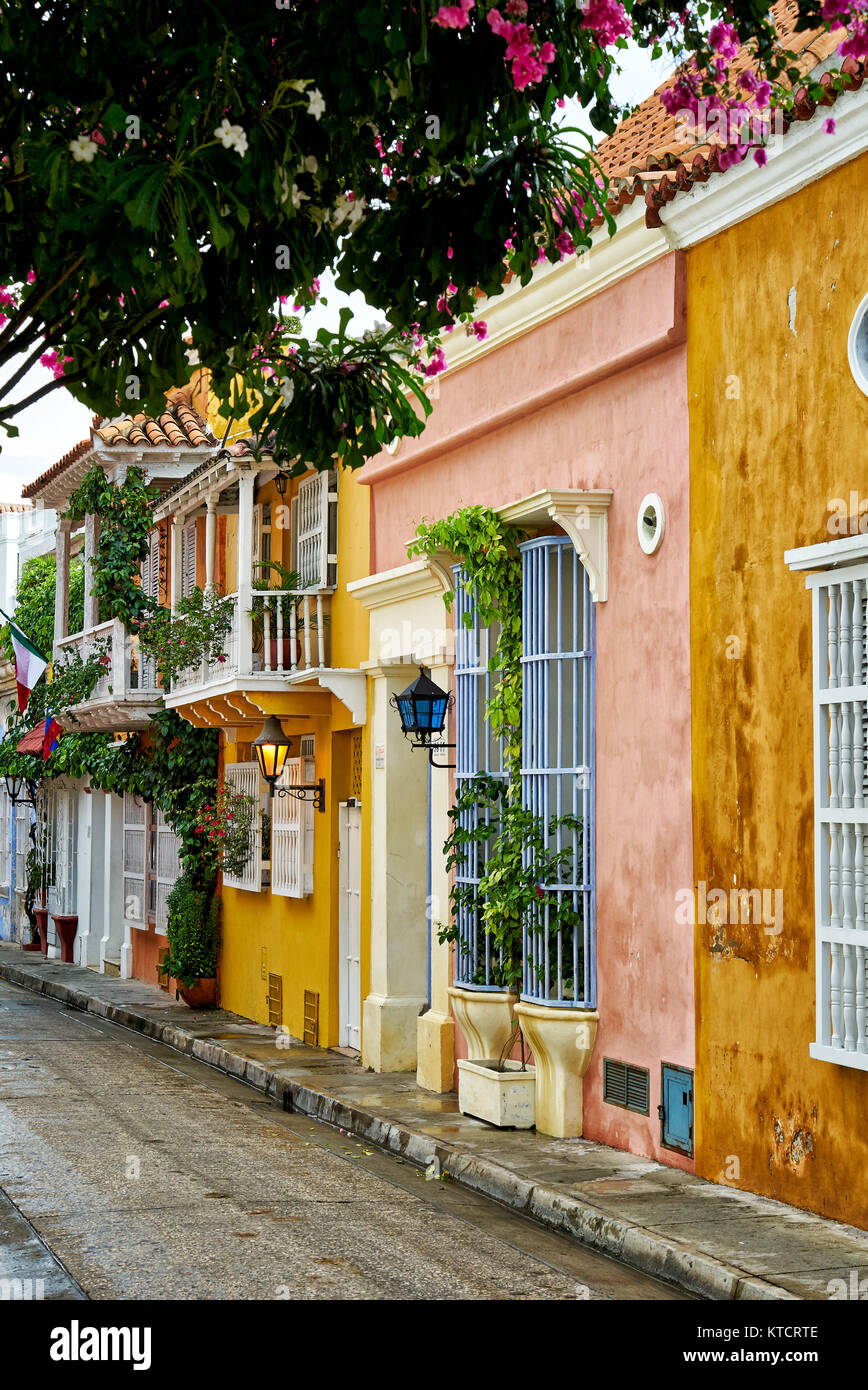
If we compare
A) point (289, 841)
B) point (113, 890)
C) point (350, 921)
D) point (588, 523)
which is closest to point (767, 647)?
point (588, 523)

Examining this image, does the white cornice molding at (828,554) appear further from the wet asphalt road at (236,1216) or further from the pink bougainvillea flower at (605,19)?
the wet asphalt road at (236,1216)

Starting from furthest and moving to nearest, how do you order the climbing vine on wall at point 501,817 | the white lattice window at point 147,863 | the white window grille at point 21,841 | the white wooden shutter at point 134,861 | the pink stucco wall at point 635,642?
the white window grille at point 21,841, the white wooden shutter at point 134,861, the white lattice window at point 147,863, the climbing vine on wall at point 501,817, the pink stucco wall at point 635,642

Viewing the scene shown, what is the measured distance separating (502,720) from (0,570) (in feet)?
102

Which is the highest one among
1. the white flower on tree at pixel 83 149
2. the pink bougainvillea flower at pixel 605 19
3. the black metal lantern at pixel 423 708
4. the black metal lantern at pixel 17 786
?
the pink bougainvillea flower at pixel 605 19

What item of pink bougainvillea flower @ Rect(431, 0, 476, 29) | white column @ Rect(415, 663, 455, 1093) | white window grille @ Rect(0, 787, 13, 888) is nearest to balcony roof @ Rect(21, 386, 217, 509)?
white column @ Rect(415, 663, 455, 1093)

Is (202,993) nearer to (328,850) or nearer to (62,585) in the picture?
(328,850)

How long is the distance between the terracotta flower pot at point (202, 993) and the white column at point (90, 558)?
498cm

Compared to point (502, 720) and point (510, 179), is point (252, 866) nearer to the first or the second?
point (502, 720)

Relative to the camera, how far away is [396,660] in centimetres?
1377

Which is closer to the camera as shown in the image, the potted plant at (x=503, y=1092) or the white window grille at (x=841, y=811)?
the white window grille at (x=841, y=811)

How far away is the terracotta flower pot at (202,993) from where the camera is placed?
762 inches

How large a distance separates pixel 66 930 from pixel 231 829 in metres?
9.26

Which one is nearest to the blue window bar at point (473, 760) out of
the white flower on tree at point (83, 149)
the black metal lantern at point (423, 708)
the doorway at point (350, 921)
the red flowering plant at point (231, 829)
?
the black metal lantern at point (423, 708)

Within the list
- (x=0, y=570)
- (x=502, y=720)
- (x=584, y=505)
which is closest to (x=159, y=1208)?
(x=502, y=720)
